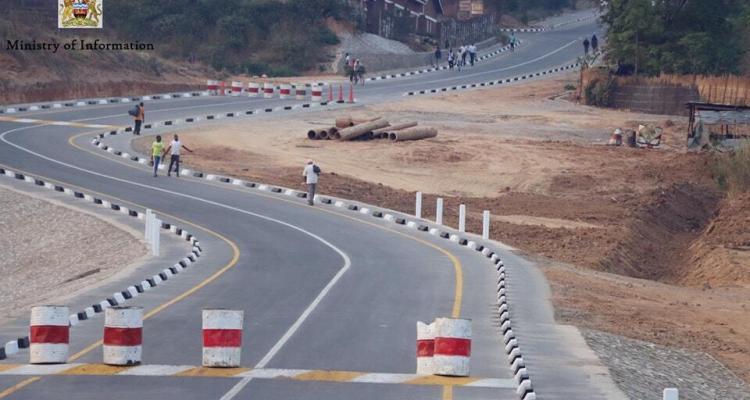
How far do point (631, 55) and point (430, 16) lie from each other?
31099mm

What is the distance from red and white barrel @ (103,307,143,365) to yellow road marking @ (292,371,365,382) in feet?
6.63

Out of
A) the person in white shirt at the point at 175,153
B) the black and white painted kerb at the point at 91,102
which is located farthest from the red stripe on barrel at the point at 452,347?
the black and white painted kerb at the point at 91,102

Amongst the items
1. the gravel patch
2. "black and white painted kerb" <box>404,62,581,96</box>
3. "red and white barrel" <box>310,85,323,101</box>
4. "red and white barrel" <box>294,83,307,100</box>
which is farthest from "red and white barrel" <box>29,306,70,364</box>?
"black and white painted kerb" <box>404,62,581,96</box>

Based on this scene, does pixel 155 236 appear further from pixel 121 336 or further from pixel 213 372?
pixel 213 372

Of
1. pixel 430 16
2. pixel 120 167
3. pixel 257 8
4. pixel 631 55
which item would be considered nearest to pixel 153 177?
pixel 120 167

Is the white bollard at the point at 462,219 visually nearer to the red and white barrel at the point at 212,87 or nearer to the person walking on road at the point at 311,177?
the person walking on road at the point at 311,177

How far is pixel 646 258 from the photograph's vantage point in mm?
37250

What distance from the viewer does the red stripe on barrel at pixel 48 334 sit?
16500 millimetres

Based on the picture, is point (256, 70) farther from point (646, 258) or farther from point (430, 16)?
point (646, 258)

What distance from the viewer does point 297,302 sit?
23391 mm

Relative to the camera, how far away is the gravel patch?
18.3 metres

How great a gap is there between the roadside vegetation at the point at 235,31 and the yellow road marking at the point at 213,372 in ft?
222

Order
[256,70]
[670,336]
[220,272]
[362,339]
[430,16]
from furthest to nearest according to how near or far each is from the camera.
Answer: [430,16], [256,70], [220,272], [670,336], [362,339]

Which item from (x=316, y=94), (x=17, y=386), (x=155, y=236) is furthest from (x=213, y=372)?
(x=316, y=94)
